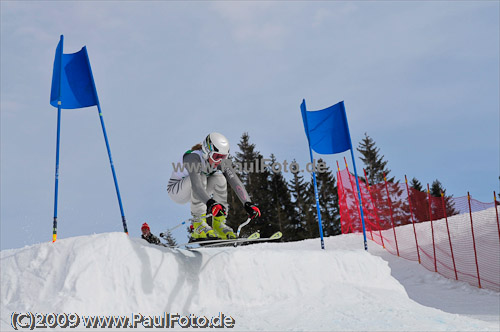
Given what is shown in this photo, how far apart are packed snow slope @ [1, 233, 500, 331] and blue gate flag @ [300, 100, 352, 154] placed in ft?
8.72

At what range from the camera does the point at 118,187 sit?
7.12 m

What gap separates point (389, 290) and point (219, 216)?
3287 mm

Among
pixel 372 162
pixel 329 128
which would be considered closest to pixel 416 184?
pixel 372 162

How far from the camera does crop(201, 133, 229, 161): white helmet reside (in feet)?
21.5

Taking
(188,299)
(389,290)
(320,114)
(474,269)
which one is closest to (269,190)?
(474,269)

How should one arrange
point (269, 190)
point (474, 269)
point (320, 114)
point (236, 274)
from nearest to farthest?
point (236, 274)
point (320, 114)
point (474, 269)
point (269, 190)

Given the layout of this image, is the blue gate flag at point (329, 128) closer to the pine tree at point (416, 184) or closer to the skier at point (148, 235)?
the skier at point (148, 235)

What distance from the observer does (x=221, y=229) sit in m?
6.47

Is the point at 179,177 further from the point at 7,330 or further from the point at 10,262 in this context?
the point at 7,330

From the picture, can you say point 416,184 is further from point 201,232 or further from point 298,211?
point 201,232

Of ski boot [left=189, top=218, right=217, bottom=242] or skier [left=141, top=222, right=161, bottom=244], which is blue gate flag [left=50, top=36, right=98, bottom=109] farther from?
skier [left=141, top=222, right=161, bottom=244]

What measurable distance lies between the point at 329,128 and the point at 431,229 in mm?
6244

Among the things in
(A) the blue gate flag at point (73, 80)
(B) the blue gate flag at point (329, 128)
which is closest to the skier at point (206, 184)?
(A) the blue gate flag at point (73, 80)

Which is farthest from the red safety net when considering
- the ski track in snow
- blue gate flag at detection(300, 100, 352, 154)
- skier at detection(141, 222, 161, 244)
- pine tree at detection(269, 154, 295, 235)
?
pine tree at detection(269, 154, 295, 235)
